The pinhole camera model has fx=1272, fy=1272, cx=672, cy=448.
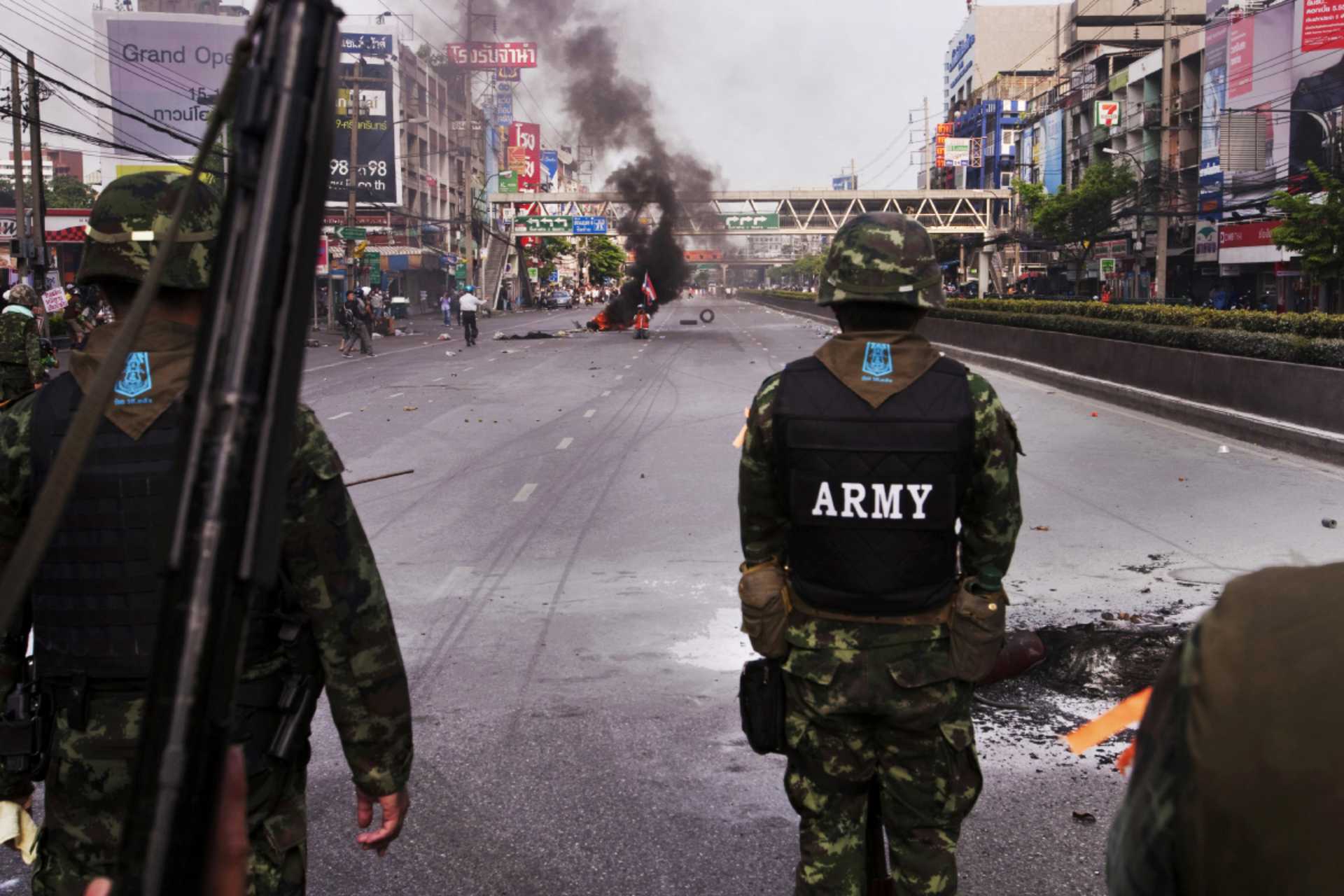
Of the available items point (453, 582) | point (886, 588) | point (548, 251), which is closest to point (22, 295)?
point (453, 582)

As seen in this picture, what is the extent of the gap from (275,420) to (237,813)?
1.43ft

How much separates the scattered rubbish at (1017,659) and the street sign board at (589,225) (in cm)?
6451

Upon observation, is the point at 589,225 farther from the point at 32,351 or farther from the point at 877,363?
the point at 877,363

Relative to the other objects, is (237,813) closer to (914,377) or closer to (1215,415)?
(914,377)

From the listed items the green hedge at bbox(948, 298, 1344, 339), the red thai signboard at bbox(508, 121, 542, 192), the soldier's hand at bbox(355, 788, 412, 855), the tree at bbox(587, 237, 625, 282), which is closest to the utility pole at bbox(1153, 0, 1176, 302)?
the green hedge at bbox(948, 298, 1344, 339)

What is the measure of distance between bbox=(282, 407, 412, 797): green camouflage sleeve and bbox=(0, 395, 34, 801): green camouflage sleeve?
525 mm

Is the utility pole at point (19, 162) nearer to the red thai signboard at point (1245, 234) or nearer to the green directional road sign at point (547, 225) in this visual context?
the red thai signboard at point (1245, 234)

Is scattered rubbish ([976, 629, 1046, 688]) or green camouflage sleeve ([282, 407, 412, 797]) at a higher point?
green camouflage sleeve ([282, 407, 412, 797])

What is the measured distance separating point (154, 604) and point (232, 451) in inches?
57.5

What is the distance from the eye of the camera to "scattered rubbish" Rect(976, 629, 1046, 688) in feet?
17.5

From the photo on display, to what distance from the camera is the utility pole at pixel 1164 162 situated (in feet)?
104

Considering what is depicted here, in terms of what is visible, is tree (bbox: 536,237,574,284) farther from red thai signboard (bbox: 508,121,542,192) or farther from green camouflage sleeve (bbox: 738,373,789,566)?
green camouflage sleeve (bbox: 738,373,789,566)

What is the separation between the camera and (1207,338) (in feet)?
52.0

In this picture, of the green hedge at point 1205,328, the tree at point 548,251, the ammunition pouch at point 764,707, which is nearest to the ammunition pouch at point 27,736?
the ammunition pouch at point 764,707
